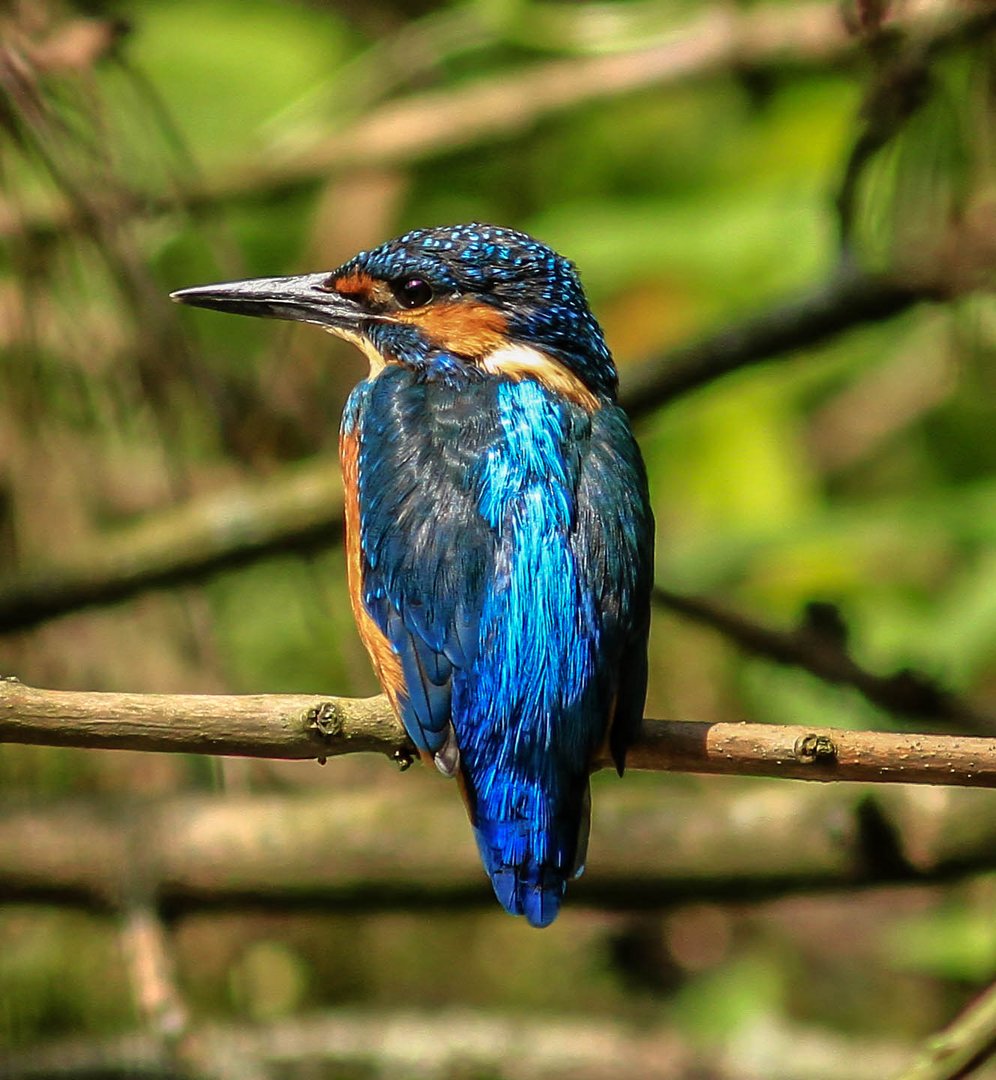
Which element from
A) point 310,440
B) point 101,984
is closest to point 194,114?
point 310,440

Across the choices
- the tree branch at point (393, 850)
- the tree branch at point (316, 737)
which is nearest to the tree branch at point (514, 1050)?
the tree branch at point (393, 850)

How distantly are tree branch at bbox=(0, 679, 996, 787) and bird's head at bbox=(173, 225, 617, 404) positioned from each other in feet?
3.02

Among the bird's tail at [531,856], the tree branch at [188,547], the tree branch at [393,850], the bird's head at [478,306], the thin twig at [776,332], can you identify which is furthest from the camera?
the tree branch at [188,547]

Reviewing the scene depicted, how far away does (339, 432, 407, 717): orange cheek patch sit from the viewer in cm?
237

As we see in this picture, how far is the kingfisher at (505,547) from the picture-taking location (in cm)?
231

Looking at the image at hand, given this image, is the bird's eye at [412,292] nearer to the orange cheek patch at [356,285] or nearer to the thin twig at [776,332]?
the orange cheek patch at [356,285]

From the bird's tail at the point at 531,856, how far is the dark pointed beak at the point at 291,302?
979 millimetres

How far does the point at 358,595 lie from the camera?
2564 mm

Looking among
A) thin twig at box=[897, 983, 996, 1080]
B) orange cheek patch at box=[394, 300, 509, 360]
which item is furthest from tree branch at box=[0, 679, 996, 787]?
orange cheek patch at box=[394, 300, 509, 360]

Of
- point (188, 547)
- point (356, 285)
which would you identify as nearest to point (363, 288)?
point (356, 285)

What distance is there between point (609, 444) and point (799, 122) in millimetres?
2298

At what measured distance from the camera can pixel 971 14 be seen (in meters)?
3.04

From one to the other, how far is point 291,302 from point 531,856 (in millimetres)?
1099

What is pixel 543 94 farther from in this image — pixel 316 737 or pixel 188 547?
pixel 316 737
